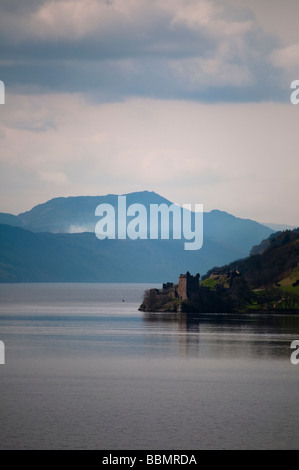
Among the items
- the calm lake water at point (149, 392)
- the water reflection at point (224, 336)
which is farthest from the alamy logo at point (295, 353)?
the calm lake water at point (149, 392)

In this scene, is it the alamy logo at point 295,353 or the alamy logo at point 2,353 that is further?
the alamy logo at point 295,353

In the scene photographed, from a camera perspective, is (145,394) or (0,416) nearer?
(0,416)

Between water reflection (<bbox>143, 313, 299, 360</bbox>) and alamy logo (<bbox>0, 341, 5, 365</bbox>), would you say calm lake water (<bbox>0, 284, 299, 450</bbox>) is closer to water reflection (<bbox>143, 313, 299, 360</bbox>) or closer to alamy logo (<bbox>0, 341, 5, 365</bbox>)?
water reflection (<bbox>143, 313, 299, 360</bbox>)

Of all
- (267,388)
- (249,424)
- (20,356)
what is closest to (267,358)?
(267,388)

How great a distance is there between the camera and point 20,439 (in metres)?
54.0

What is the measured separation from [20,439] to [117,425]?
803cm

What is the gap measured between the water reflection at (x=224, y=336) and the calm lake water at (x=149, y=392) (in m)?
0.20

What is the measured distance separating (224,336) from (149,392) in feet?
201

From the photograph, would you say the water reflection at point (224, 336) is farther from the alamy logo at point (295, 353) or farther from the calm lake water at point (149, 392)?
the alamy logo at point (295, 353)

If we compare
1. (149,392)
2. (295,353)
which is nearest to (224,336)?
(295,353)

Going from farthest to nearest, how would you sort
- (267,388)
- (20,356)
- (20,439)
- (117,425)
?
(20,356) → (267,388) → (117,425) → (20,439)

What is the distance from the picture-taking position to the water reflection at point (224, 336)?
106750mm

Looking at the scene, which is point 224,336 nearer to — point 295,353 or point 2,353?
point 295,353
